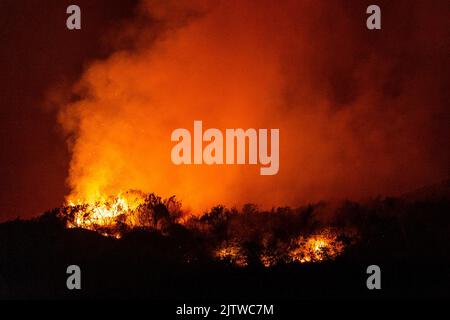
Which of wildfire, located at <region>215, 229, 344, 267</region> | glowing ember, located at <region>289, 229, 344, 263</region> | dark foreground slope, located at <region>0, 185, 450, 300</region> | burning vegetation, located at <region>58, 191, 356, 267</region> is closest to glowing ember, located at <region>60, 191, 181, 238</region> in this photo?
burning vegetation, located at <region>58, 191, 356, 267</region>

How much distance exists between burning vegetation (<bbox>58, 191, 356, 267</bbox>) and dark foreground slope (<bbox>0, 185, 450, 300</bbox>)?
9cm

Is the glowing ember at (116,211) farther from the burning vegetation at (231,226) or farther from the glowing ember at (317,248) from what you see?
the glowing ember at (317,248)

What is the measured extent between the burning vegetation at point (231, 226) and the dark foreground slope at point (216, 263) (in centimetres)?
9

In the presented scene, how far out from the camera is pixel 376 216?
9.74 m

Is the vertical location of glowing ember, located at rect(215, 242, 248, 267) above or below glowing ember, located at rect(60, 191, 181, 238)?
below

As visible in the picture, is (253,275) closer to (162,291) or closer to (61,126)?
(162,291)

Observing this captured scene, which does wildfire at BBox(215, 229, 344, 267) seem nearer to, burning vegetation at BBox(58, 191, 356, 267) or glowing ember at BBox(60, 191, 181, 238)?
burning vegetation at BBox(58, 191, 356, 267)

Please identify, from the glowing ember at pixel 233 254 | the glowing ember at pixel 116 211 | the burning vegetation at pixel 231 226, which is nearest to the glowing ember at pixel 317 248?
the burning vegetation at pixel 231 226

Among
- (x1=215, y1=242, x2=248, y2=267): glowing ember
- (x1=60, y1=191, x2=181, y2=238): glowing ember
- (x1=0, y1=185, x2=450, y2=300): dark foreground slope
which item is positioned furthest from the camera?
(x1=60, y1=191, x2=181, y2=238): glowing ember

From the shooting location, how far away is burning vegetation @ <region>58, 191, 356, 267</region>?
953 centimetres

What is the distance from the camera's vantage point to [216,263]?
9.52 meters

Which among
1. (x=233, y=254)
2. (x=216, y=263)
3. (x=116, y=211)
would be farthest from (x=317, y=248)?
(x=116, y=211)

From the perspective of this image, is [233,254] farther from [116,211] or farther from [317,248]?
[116,211]

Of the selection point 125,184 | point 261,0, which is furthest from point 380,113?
point 125,184
